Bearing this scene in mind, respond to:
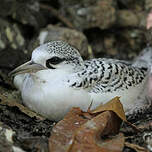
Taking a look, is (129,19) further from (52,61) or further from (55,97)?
(55,97)

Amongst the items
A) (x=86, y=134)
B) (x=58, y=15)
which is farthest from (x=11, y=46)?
(x=86, y=134)

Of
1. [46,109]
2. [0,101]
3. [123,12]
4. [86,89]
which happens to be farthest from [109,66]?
[123,12]

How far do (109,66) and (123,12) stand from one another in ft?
8.54

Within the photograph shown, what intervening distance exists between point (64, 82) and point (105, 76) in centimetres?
55

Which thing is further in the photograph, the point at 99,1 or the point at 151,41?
the point at 99,1

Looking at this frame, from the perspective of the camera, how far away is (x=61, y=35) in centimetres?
572

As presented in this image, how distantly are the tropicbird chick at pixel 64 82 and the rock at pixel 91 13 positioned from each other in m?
2.05

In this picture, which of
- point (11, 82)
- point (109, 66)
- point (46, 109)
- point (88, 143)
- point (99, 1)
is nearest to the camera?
point (88, 143)

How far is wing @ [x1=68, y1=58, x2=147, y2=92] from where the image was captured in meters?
4.07

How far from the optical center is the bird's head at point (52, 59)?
3930mm

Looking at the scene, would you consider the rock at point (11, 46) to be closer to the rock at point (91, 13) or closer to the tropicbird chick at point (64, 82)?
the rock at point (91, 13)

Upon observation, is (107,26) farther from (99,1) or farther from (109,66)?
(109,66)

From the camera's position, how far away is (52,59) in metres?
3.96

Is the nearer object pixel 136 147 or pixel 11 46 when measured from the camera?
pixel 136 147
